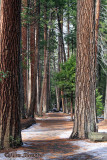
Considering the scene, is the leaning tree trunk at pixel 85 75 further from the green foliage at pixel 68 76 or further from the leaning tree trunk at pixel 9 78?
the green foliage at pixel 68 76

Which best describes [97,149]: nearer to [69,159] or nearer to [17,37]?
[69,159]

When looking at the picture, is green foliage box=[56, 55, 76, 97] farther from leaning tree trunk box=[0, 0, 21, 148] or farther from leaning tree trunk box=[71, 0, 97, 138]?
leaning tree trunk box=[0, 0, 21, 148]

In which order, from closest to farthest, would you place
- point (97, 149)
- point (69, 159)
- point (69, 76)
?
point (69, 159)
point (97, 149)
point (69, 76)

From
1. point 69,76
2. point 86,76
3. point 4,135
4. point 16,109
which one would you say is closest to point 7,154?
point 4,135

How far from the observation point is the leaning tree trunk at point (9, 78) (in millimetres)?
6195

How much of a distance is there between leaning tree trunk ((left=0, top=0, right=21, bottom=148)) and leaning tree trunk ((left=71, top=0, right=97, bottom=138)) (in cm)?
263

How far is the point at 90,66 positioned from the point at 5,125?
3.82m

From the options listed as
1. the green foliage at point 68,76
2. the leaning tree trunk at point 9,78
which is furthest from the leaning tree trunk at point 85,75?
the green foliage at point 68,76

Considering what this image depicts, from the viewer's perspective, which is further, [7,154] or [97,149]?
[97,149]

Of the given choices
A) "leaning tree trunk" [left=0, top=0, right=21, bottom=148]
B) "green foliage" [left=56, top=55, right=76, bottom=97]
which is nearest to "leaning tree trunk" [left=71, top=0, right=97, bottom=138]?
"leaning tree trunk" [left=0, top=0, right=21, bottom=148]

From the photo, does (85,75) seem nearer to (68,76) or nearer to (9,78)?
(9,78)

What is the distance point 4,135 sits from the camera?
245 inches

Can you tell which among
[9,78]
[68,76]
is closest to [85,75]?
[9,78]

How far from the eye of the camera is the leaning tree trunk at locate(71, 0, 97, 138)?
8156 millimetres
